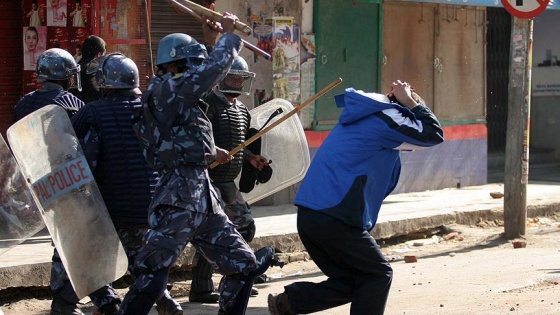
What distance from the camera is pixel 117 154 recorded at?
22.4 ft

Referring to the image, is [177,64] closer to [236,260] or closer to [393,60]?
[236,260]

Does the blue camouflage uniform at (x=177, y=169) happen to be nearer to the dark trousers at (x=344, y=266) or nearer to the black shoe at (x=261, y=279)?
the dark trousers at (x=344, y=266)

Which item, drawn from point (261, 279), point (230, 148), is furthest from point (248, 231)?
point (261, 279)

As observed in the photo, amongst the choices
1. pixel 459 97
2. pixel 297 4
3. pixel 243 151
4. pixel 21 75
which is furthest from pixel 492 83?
pixel 243 151

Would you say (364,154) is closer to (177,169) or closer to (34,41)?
(177,169)

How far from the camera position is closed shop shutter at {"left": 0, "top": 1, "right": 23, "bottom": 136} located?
10.8m

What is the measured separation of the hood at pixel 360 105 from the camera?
6.18 m

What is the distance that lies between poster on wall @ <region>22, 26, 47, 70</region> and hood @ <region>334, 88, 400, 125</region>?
200 inches

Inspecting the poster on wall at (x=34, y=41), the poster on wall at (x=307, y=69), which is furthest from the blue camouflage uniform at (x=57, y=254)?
the poster on wall at (x=307, y=69)

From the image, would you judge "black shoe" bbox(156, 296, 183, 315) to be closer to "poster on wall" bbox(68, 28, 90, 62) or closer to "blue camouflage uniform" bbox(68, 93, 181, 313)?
"blue camouflage uniform" bbox(68, 93, 181, 313)

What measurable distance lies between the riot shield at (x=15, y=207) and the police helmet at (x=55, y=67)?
0.93m

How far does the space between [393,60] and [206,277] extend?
6.37 metres

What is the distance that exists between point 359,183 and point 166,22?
588 cm

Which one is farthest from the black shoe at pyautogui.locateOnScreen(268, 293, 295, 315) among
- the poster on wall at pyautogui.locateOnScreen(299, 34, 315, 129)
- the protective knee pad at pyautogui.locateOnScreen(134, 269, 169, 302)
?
the poster on wall at pyautogui.locateOnScreen(299, 34, 315, 129)
